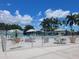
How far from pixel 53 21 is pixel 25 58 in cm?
6971

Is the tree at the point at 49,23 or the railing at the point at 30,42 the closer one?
the railing at the point at 30,42

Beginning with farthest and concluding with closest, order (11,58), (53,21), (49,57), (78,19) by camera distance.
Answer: (53,21) < (78,19) < (49,57) < (11,58)

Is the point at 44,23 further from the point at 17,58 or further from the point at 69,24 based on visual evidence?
the point at 17,58

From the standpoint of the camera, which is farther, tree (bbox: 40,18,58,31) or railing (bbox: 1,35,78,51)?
tree (bbox: 40,18,58,31)

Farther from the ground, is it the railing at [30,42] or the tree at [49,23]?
the tree at [49,23]

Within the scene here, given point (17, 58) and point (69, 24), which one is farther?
point (69, 24)

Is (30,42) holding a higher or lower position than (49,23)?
lower

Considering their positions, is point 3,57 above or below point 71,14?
below

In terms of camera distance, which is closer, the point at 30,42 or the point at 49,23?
the point at 30,42

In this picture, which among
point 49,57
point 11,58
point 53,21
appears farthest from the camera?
point 53,21

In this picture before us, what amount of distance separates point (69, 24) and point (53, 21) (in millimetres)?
14099

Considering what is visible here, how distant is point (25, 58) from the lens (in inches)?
470

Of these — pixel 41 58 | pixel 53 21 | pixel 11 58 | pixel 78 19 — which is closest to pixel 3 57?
pixel 11 58

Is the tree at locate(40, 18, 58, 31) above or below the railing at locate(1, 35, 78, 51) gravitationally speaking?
above
